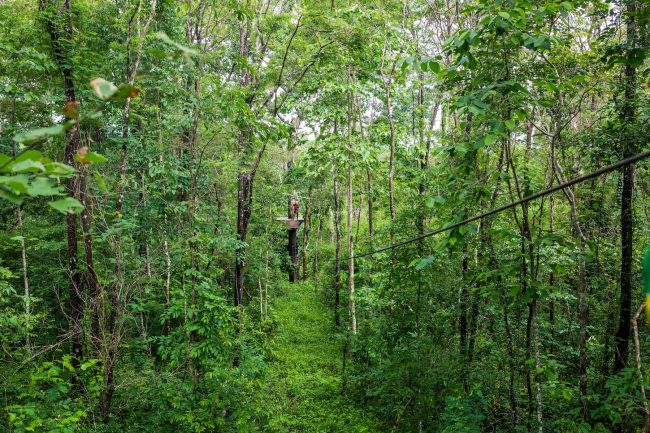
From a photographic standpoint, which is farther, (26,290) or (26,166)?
(26,290)

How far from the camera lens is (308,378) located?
8.67 m

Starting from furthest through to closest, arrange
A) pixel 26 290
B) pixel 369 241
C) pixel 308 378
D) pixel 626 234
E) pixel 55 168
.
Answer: pixel 308 378
pixel 369 241
pixel 26 290
pixel 626 234
pixel 55 168

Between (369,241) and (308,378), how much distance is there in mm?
4095

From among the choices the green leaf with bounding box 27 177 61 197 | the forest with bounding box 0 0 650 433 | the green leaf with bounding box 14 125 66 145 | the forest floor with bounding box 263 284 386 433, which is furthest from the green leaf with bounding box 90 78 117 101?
the forest floor with bounding box 263 284 386 433

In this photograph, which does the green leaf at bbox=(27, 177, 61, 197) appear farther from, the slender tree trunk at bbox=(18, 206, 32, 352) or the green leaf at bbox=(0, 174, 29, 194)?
the slender tree trunk at bbox=(18, 206, 32, 352)

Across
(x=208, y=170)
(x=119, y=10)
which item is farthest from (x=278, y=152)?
(x=119, y=10)

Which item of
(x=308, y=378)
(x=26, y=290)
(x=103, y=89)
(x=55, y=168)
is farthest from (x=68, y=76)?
(x=308, y=378)

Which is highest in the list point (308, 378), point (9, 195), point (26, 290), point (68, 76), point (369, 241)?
point (68, 76)

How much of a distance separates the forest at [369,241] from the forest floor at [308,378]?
9 centimetres

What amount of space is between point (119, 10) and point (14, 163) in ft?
21.3

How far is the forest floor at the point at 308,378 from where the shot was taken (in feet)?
22.0

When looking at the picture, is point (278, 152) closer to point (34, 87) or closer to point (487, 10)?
point (34, 87)

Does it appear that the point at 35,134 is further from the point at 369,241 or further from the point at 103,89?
the point at 369,241

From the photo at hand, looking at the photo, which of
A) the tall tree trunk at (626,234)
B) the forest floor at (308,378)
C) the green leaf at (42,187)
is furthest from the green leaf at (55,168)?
the forest floor at (308,378)
